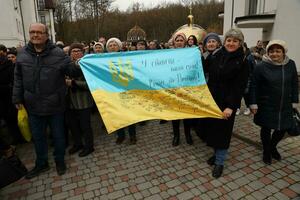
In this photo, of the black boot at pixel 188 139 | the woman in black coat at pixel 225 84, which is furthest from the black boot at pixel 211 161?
the black boot at pixel 188 139

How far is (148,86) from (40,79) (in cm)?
142

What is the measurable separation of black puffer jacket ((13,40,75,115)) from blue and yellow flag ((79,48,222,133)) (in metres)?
0.36

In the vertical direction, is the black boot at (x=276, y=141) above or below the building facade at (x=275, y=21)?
below

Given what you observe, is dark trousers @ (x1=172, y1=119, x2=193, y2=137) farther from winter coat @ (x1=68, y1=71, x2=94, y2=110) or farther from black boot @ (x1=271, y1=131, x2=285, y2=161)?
winter coat @ (x1=68, y1=71, x2=94, y2=110)

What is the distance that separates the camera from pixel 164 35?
48.6 metres

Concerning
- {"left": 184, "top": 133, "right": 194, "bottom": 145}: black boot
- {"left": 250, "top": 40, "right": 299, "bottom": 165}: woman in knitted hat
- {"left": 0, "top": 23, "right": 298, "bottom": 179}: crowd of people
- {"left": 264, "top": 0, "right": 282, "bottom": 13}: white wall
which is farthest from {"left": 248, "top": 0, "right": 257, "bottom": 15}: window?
{"left": 250, "top": 40, "right": 299, "bottom": 165}: woman in knitted hat

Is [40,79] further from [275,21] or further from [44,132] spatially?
[275,21]

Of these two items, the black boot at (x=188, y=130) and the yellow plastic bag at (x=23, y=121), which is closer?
the yellow plastic bag at (x=23, y=121)

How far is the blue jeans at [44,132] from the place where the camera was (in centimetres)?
357

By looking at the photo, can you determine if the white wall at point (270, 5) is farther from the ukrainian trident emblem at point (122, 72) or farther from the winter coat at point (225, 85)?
the ukrainian trident emblem at point (122, 72)

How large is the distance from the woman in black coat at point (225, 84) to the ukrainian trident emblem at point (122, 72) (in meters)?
1.14

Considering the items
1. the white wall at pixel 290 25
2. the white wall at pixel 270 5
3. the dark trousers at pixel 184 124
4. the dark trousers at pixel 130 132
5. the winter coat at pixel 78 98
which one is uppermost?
the white wall at pixel 270 5

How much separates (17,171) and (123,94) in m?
1.55

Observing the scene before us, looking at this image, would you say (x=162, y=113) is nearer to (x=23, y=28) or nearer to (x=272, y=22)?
(x=272, y=22)
